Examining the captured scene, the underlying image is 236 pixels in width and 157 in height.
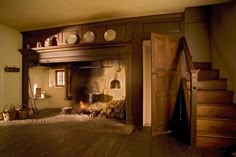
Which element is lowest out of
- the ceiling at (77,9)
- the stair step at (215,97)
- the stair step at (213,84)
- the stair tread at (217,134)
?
the stair tread at (217,134)

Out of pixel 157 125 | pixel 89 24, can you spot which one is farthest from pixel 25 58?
pixel 157 125

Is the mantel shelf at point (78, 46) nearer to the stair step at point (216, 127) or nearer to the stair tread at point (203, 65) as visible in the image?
the stair tread at point (203, 65)

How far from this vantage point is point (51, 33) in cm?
450

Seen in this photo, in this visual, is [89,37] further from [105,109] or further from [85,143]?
[85,143]

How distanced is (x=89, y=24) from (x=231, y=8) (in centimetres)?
314

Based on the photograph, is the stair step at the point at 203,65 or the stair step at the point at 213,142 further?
the stair step at the point at 203,65

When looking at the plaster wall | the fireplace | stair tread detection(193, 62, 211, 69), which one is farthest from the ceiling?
the fireplace

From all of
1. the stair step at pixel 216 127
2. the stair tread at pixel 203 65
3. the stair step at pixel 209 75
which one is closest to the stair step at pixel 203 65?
the stair tread at pixel 203 65

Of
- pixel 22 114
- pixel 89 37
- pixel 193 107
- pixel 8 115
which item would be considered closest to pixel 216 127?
pixel 193 107

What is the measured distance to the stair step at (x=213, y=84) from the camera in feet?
10.3

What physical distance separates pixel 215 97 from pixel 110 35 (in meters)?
2.68

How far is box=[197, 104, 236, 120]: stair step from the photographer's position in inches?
104

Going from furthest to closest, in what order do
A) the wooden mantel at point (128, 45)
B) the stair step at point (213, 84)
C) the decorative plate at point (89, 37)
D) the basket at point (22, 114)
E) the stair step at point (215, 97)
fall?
the basket at point (22, 114)
the decorative plate at point (89, 37)
the wooden mantel at point (128, 45)
the stair step at point (213, 84)
the stair step at point (215, 97)

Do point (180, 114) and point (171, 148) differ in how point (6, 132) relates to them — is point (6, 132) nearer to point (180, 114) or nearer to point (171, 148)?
point (171, 148)
